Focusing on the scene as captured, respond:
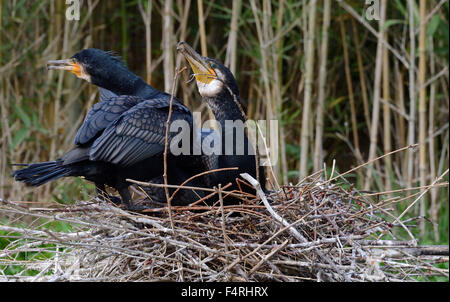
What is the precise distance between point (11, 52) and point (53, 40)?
42cm

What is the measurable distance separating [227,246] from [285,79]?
3.82 metres

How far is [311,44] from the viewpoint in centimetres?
475

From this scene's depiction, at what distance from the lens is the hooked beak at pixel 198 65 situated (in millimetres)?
3100

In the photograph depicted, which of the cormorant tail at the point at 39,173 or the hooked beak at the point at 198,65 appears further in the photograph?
the hooked beak at the point at 198,65

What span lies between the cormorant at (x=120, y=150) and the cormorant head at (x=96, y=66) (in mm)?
412

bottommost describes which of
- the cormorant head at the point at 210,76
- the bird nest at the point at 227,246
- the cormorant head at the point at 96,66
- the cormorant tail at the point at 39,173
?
the bird nest at the point at 227,246

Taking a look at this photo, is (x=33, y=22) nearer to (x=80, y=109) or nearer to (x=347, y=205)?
(x=80, y=109)

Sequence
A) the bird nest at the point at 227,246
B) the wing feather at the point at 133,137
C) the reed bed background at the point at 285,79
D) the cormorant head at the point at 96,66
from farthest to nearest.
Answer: the reed bed background at the point at 285,79
the cormorant head at the point at 96,66
the wing feather at the point at 133,137
the bird nest at the point at 227,246

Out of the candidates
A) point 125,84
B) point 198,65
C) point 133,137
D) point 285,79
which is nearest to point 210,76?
point 198,65

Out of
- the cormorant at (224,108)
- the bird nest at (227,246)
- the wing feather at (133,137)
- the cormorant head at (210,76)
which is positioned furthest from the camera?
the cormorant head at (210,76)

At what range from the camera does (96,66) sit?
3.50 metres

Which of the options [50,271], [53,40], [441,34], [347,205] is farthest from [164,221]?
[53,40]

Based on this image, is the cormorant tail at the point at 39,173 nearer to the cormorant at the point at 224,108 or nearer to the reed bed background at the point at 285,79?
the cormorant at the point at 224,108

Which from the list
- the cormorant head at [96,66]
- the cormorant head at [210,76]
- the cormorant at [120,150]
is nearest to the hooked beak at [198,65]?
the cormorant head at [210,76]
